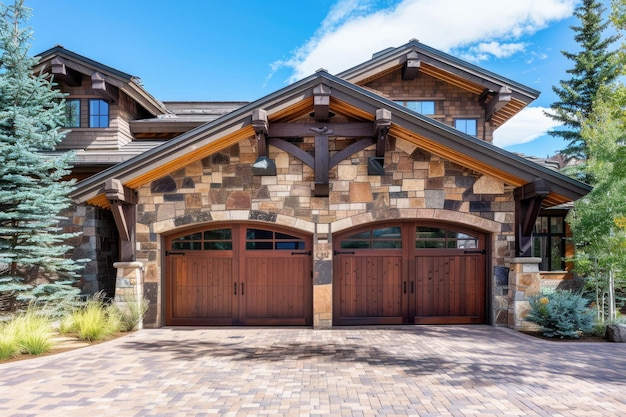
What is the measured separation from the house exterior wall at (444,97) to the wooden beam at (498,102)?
211mm

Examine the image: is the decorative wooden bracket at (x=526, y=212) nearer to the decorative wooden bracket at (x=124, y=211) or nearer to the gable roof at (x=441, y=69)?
the gable roof at (x=441, y=69)

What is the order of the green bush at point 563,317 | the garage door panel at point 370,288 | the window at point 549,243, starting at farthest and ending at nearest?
the window at point 549,243, the garage door panel at point 370,288, the green bush at point 563,317

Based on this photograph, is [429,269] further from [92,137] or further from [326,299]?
[92,137]

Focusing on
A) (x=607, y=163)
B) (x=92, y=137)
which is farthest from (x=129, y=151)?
(x=607, y=163)

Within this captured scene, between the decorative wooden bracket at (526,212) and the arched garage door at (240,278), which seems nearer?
the decorative wooden bracket at (526,212)

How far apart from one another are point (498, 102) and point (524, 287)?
214 inches

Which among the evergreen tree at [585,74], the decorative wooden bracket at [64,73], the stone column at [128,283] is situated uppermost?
the evergreen tree at [585,74]

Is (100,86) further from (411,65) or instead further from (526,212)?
(526,212)

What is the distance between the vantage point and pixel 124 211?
307 inches

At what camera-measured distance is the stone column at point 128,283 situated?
7641 mm

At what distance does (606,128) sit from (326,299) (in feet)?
29.7

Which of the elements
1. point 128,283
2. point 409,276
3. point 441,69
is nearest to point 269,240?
point 128,283

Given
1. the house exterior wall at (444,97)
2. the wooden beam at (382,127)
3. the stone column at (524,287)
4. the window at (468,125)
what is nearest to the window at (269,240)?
the wooden beam at (382,127)

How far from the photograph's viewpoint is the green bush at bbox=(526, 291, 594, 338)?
6805 mm
